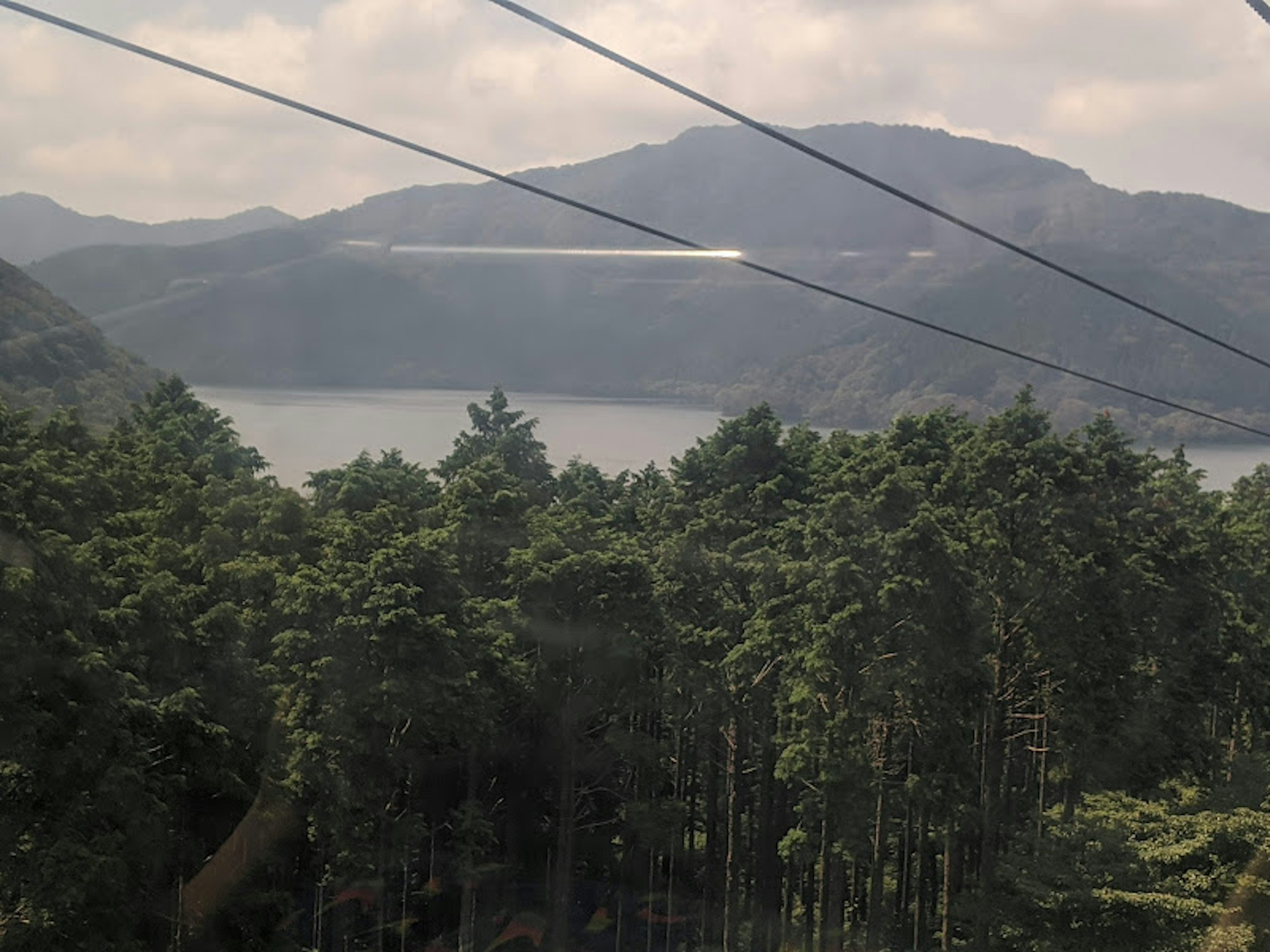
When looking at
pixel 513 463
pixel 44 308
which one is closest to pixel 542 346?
pixel 44 308

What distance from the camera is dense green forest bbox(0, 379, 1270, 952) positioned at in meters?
8.09

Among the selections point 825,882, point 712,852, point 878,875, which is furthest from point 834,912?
point 712,852

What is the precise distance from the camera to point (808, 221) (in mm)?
42844

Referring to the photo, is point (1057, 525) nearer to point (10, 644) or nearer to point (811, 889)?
point (811, 889)

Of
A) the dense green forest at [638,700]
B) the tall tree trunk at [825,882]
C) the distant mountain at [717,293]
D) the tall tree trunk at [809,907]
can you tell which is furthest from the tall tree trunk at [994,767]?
the distant mountain at [717,293]

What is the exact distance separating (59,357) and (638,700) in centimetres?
2242

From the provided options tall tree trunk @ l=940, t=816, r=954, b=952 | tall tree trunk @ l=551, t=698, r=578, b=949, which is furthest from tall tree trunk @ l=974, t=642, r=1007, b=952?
tall tree trunk @ l=551, t=698, r=578, b=949

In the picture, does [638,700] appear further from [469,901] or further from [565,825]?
[469,901]

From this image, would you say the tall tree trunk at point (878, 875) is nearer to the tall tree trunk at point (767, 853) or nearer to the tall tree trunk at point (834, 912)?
the tall tree trunk at point (834, 912)

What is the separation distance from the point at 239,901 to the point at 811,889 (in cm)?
731

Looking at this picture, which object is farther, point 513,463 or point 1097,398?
point 1097,398

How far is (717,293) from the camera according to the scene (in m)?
38.3

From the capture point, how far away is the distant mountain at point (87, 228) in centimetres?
2412

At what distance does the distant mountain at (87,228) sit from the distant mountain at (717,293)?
72 centimetres
